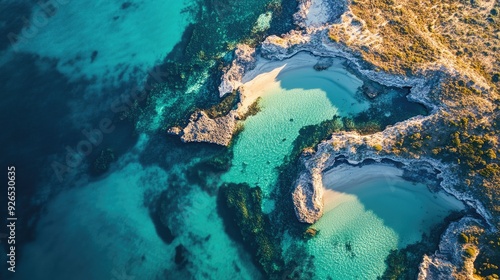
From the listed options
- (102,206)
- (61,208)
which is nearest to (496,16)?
(102,206)

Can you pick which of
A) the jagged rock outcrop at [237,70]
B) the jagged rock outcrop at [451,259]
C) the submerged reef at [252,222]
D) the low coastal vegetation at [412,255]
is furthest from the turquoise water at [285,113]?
the jagged rock outcrop at [451,259]

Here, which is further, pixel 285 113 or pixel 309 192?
pixel 285 113

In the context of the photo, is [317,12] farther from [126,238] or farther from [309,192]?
[126,238]

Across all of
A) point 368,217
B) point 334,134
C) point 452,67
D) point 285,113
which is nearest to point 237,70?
point 285,113

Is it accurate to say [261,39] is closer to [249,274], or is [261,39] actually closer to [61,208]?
[249,274]

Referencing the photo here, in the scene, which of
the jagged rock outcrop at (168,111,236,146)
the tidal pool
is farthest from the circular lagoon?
the tidal pool

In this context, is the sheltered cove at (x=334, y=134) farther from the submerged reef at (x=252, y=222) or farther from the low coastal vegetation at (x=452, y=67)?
the submerged reef at (x=252, y=222)
